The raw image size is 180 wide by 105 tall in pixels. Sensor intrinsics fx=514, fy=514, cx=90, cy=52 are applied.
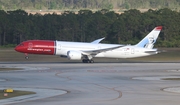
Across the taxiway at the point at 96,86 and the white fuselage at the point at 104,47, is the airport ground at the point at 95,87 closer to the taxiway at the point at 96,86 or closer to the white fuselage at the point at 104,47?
the taxiway at the point at 96,86

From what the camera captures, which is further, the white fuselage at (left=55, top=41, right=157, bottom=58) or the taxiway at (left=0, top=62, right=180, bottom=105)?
the white fuselage at (left=55, top=41, right=157, bottom=58)

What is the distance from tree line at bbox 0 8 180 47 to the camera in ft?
323

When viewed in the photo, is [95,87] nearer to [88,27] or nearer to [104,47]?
[104,47]

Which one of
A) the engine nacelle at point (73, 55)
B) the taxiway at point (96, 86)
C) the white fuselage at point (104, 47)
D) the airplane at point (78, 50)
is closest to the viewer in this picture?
the taxiway at point (96, 86)

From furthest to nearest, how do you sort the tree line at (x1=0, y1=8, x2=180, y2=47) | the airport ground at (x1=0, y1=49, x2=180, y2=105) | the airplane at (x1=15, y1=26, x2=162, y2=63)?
the tree line at (x1=0, y1=8, x2=180, y2=47) < the airplane at (x1=15, y1=26, x2=162, y2=63) < the airport ground at (x1=0, y1=49, x2=180, y2=105)

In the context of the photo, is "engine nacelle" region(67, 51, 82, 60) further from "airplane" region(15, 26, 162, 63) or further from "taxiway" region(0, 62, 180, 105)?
"taxiway" region(0, 62, 180, 105)

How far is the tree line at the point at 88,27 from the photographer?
323ft

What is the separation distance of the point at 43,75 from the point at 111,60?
25.5 metres

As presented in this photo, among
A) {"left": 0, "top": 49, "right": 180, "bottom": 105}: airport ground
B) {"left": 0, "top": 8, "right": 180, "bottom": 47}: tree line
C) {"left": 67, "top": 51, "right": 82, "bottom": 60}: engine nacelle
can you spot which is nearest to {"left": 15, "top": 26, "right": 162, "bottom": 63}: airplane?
{"left": 67, "top": 51, "right": 82, "bottom": 60}: engine nacelle

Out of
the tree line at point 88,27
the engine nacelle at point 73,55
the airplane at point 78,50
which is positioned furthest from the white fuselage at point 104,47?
the tree line at point 88,27

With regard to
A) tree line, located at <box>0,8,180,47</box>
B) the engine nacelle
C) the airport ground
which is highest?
tree line, located at <box>0,8,180,47</box>

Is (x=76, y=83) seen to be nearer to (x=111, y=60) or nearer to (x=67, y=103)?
(x=67, y=103)

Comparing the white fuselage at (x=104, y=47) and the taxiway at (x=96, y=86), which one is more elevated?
the white fuselage at (x=104, y=47)

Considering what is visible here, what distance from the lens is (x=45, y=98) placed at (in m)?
26.8
